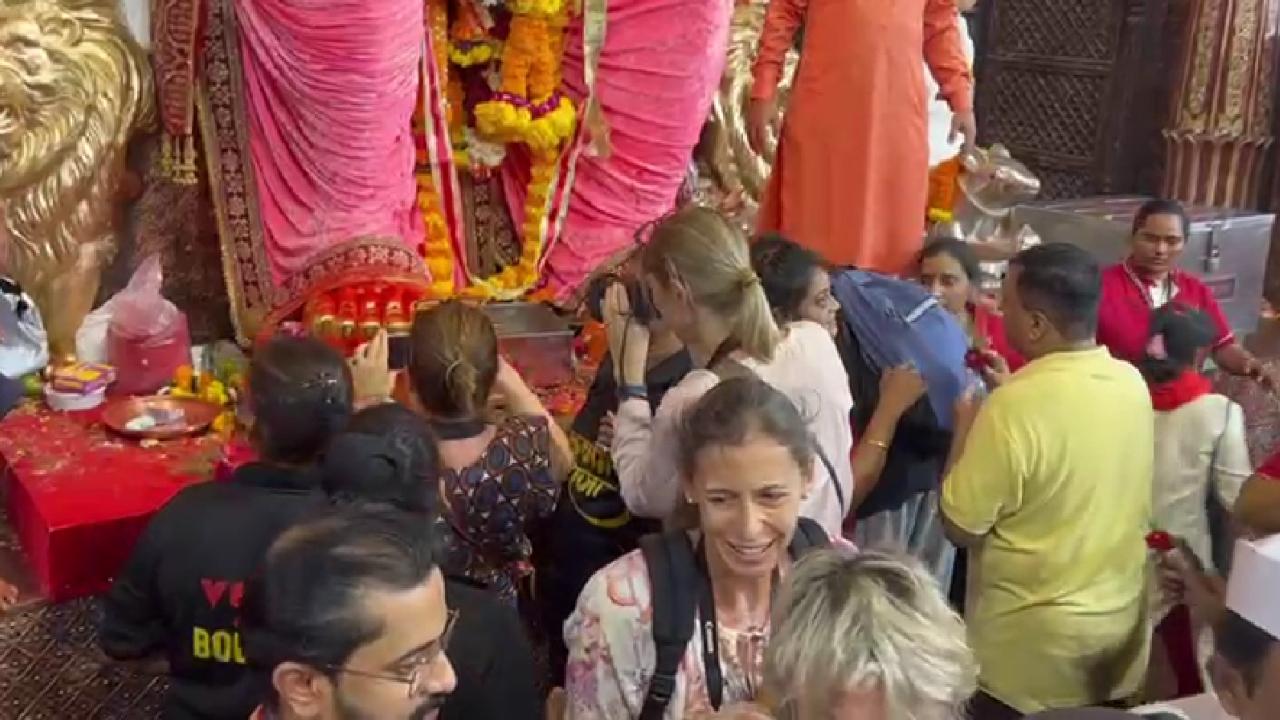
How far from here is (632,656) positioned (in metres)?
1.73

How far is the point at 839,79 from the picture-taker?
389 centimetres

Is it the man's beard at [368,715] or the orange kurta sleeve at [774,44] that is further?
the orange kurta sleeve at [774,44]

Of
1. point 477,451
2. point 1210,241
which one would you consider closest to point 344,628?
point 477,451

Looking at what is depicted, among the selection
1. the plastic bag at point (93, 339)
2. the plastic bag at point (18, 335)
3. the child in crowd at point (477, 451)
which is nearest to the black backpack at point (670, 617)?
the child in crowd at point (477, 451)

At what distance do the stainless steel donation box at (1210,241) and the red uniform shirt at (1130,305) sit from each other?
3.34ft

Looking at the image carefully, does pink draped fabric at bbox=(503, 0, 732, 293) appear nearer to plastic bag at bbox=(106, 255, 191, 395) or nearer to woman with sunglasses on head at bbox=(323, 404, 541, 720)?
plastic bag at bbox=(106, 255, 191, 395)

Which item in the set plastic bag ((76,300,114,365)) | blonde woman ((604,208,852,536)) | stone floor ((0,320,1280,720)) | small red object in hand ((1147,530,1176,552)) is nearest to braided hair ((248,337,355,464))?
blonde woman ((604,208,852,536))

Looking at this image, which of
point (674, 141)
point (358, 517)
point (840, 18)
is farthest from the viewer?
point (674, 141)

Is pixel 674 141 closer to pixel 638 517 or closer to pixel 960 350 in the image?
pixel 960 350

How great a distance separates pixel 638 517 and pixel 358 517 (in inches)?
38.5

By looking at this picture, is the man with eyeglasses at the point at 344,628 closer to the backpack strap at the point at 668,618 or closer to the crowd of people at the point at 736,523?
the crowd of people at the point at 736,523

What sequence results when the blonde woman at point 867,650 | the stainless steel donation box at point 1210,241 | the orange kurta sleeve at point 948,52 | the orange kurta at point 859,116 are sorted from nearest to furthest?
the blonde woman at point 867,650, the orange kurta at point 859,116, the orange kurta sleeve at point 948,52, the stainless steel donation box at point 1210,241

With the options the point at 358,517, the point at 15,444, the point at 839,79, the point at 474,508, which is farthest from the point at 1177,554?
the point at 15,444

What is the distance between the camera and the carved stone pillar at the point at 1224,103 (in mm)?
5816
